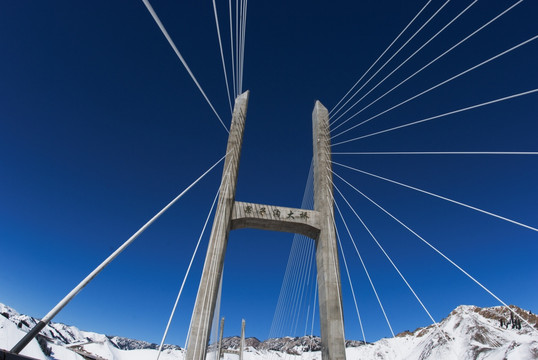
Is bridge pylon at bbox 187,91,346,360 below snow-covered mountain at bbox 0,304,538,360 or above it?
below

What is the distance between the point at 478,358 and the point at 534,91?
195 feet

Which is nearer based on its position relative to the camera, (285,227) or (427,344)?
(285,227)

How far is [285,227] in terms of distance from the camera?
991cm

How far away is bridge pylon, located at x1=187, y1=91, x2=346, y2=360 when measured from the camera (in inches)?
295

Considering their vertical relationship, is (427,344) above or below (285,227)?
above

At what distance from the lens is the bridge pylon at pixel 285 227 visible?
750 cm

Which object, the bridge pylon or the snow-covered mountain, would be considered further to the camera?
the snow-covered mountain

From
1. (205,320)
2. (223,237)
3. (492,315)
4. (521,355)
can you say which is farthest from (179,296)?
(492,315)

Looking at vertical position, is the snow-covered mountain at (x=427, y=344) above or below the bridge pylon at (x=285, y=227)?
above

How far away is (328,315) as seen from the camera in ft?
26.0

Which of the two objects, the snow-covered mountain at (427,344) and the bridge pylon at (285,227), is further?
the snow-covered mountain at (427,344)

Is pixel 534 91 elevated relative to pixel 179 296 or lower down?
elevated

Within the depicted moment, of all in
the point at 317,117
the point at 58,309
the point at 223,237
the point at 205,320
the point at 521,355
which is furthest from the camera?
the point at 521,355

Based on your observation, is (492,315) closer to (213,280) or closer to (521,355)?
(521,355)
